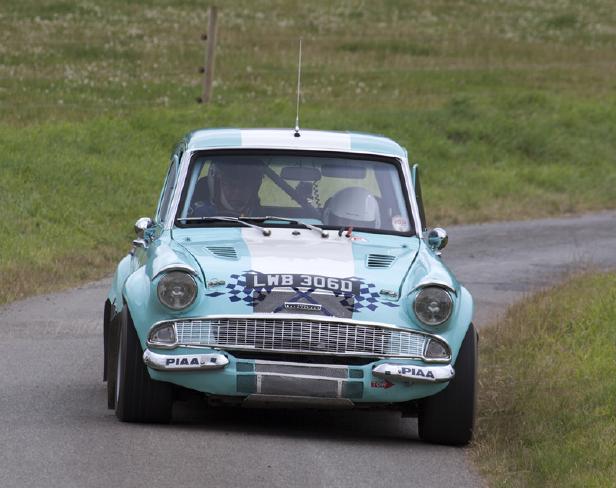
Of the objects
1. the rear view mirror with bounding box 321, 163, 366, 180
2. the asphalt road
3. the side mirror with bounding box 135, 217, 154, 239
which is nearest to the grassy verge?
the asphalt road

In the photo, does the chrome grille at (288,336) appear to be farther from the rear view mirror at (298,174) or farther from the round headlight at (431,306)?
the rear view mirror at (298,174)

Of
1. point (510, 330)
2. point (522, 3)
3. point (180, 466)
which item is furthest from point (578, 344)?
point (522, 3)

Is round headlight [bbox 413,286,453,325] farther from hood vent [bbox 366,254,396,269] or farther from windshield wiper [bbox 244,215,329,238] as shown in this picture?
windshield wiper [bbox 244,215,329,238]

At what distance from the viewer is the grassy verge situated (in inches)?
302

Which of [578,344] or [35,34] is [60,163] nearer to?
[578,344]

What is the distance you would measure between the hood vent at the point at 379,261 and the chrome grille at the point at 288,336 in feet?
1.74

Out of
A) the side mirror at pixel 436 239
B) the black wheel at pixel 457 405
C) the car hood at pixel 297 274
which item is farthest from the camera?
the side mirror at pixel 436 239

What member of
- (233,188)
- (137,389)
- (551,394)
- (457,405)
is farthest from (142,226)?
(551,394)

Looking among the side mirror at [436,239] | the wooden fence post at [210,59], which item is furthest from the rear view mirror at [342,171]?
the wooden fence post at [210,59]

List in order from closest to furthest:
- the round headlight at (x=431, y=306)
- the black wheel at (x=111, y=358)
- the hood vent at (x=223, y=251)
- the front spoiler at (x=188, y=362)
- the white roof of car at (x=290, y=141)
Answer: the front spoiler at (x=188, y=362) < the round headlight at (x=431, y=306) < the hood vent at (x=223, y=251) < the black wheel at (x=111, y=358) < the white roof of car at (x=290, y=141)

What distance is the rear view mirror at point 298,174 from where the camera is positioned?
9.38m

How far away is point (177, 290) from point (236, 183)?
1459 mm

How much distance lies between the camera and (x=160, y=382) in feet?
26.6

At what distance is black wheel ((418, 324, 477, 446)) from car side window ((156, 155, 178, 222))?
82.6 inches
